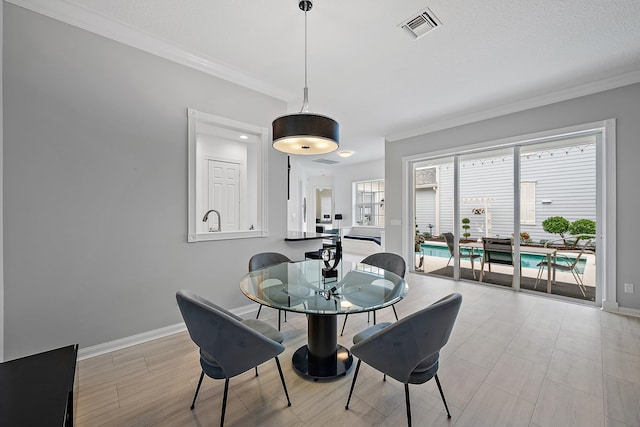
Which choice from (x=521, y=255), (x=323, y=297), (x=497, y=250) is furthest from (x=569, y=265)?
(x=323, y=297)

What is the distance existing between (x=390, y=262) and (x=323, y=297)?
4.00 ft

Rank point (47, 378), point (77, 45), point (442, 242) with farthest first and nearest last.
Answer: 1. point (442, 242)
2. point (77, 45)
3. point (47, 378)

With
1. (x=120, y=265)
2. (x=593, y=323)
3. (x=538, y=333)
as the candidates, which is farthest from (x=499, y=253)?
(x=120, y=265)

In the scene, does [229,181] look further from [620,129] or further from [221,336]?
[620,129]

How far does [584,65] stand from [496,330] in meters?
3.13

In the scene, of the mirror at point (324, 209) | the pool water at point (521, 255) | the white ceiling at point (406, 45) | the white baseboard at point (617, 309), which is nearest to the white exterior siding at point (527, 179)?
the pool water at point (521, 255)

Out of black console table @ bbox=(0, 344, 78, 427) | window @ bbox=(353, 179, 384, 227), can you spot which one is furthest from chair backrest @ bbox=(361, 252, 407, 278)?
window @ bbox=(353, 179, 384, 227)

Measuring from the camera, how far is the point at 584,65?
9.86 ft

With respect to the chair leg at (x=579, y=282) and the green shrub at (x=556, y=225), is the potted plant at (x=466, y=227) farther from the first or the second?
the chair leg at (x=579, y=282)

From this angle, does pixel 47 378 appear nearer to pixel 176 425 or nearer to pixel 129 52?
pixel 176 425

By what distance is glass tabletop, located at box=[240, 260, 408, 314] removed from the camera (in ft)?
5.28

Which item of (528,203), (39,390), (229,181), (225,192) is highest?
(229,181)

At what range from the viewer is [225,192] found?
442 cm

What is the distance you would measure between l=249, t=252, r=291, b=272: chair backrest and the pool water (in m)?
3.53
